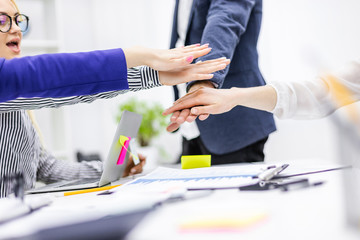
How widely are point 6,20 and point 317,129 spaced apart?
1.94 meters

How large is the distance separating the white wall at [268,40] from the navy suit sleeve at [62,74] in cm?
57

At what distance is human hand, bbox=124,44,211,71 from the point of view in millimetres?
1016

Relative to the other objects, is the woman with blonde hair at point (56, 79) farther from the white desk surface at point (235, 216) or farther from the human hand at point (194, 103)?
the white desk surface at point (235, 216)

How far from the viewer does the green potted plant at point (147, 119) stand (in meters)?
3.17

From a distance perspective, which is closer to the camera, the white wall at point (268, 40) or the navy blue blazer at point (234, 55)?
the navy blue blazer at point (234, 55)

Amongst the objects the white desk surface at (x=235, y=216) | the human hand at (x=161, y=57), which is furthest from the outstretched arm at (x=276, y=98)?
the white desk surface at (x=235, y=216)

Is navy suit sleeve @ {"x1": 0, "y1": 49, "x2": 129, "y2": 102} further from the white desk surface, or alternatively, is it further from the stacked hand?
the white desk surface

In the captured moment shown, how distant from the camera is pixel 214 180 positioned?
2.81 feet

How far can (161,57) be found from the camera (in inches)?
42.0

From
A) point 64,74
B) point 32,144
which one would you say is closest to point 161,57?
point 64,74

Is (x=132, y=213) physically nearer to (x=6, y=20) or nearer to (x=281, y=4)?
(x=6, y=20)

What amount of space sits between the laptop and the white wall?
1.93 ft

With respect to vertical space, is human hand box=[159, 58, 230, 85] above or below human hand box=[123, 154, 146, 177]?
above

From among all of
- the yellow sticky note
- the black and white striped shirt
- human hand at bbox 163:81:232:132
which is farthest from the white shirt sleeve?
the black and white striped shirt
